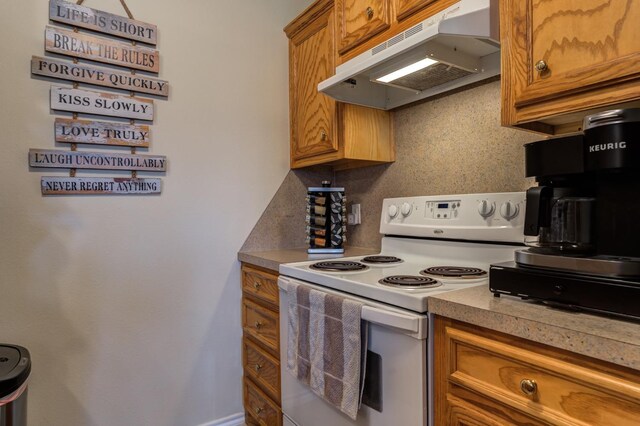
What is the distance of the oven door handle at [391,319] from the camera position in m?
1.00

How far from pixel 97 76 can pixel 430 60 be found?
1.48 metres

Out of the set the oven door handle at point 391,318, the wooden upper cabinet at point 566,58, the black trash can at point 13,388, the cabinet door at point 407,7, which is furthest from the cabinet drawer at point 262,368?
the cabinet door at point 407,7

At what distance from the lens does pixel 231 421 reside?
6.88 ft

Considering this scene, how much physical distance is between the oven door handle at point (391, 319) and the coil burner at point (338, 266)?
344 mm

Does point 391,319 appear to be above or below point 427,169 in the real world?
below

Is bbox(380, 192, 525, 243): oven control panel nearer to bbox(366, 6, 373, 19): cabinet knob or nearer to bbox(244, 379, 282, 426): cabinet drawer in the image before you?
bbox(366, 6, 373, 19): cabinet knob

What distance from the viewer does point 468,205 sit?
153 cm

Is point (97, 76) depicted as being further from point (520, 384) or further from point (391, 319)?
point (520, 384)

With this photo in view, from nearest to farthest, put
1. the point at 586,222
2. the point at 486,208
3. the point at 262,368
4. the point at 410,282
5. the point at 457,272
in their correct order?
1. the point at 586,222
2. the point at 410,282
3. the point at 457,272
4. the point at 486,208
5. the point at 262,368

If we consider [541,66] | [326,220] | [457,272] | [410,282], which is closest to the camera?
[541,66]

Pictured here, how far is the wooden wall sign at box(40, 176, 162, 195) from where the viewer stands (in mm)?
1667

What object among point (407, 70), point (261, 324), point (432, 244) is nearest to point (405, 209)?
point (432, 244)

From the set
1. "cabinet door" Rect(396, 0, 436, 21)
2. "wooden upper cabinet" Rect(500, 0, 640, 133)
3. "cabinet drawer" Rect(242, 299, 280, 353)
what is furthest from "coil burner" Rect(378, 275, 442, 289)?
"cabinet door" Rect(396, 0, 436, 21)

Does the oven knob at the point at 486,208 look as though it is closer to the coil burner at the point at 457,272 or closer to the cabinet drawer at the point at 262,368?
the coil burner at the point at 457,272
